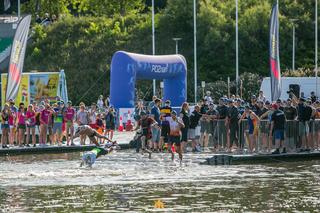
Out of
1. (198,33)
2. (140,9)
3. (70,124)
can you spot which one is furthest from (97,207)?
(140,9)

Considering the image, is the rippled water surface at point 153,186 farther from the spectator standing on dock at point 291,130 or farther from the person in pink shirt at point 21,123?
the person in pink shirt at point 21,123

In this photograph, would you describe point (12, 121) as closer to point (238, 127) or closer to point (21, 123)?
point (21, 123)

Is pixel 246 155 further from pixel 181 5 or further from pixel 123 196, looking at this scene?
pixel 181 5

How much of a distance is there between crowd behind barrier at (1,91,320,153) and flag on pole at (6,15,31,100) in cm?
90

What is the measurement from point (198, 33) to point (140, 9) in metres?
14.6

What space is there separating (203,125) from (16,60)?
6908 mm

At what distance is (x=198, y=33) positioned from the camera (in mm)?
76938

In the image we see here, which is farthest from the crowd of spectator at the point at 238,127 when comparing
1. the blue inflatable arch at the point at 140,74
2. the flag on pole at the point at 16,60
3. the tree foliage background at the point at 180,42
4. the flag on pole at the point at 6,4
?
the flag on pole at the point at 6,4

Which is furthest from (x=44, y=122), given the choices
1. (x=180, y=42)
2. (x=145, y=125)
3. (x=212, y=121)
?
(x=180, y=42)

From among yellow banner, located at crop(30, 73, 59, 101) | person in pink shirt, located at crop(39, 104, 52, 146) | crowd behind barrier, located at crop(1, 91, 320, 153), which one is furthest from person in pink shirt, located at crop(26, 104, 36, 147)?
yellow banner, located at crop(30, 73, 59, 101)

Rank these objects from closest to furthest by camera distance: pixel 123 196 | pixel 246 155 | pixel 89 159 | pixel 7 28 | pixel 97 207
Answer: pixel 97 207 < pixel 123 196 < pixel 89 159 < pixel 246 155 < pixel 7 28

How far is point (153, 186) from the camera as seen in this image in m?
25.2

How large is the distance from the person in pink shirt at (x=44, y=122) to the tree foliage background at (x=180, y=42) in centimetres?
3371

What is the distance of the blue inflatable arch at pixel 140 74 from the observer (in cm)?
4659
